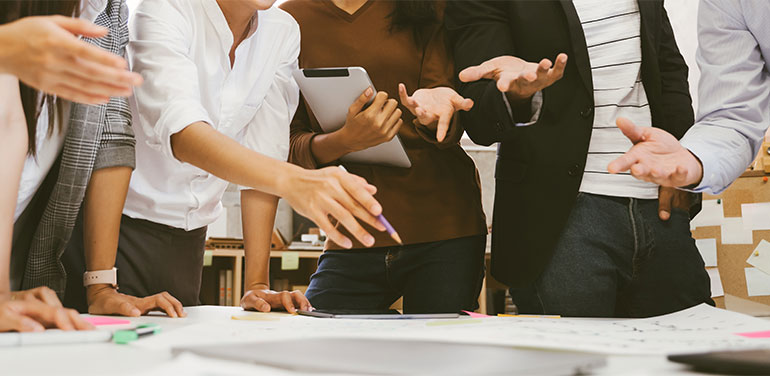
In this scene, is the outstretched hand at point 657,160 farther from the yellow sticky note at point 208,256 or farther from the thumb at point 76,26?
the yellow sticky note at point 208,256

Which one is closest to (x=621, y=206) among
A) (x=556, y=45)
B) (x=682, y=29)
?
(x=556, y=45)

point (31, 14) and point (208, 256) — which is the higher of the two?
point (31, 14)

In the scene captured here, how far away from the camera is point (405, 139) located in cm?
127

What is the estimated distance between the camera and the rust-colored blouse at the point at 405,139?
1.24 meters

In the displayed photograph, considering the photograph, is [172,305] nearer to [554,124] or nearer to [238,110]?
[238,110]

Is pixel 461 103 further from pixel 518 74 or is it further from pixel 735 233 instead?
pixel 735 233

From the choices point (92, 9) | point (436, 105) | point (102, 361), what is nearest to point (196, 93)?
point (92, 9)

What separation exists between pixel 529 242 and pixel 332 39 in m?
0.60

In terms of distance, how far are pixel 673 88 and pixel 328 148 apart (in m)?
0.70

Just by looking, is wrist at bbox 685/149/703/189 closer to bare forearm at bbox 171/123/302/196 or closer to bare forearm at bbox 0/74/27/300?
bare forearm at bbox 171/123/302/196

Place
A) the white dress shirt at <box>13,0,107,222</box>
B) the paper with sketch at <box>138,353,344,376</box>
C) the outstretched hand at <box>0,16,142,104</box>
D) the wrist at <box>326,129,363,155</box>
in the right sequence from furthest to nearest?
the wrist at <box>326,129,363,155</box> → the white dress shirt at <box>13,0,107,222</box> → the outstretched hand at <box>0,16,142,104</box> → the paper with sketch at <box>138,353,344,376</box>

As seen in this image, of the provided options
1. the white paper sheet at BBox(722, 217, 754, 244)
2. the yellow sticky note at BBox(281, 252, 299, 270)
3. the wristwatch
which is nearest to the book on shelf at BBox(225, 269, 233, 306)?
the yellow sticky note at BBox(281, 252, 299, 270)

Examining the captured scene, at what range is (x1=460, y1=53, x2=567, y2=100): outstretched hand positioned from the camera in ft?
3.24

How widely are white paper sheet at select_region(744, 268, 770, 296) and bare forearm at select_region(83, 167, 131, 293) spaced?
7.48ft
